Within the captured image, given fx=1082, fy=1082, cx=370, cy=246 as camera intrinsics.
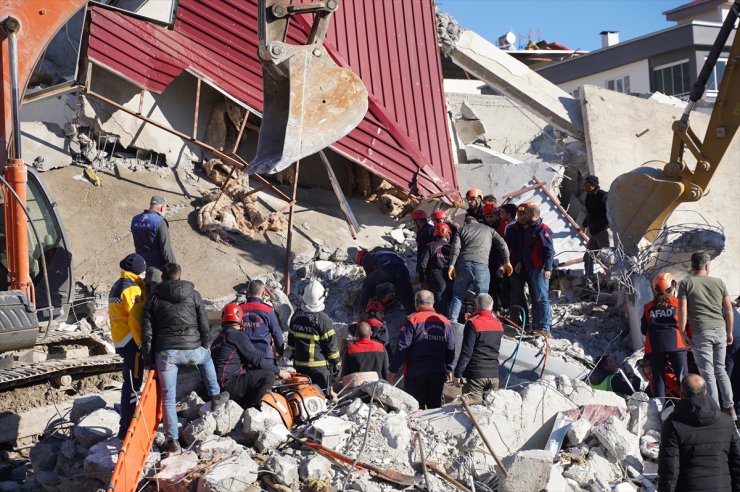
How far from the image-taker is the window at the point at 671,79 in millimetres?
34250

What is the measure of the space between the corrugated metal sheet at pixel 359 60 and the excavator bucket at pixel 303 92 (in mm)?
7823

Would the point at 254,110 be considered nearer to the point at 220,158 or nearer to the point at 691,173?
the point at 220,158

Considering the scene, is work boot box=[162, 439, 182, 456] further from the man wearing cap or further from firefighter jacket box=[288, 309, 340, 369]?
the man wearing cap

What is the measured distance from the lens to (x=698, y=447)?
23.0ft

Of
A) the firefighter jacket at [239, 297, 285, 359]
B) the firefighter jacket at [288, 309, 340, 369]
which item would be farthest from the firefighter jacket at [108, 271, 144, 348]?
the firefighter jacket at [288, 309, 340, 369]

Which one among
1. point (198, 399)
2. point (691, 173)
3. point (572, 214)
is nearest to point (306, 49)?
point (198, 399)

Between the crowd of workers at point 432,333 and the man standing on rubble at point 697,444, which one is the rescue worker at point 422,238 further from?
the man standing on rubble at point 697,444

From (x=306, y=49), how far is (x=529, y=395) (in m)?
3.64

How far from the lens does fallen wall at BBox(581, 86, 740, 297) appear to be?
18000 mm

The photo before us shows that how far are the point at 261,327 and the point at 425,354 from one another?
1.56 metres

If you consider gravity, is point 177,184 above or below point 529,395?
above

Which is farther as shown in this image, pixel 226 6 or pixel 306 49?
pixel 226 6

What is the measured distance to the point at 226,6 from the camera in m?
16.1

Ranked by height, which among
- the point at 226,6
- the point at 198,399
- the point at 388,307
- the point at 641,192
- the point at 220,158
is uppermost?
the point at 226,6
